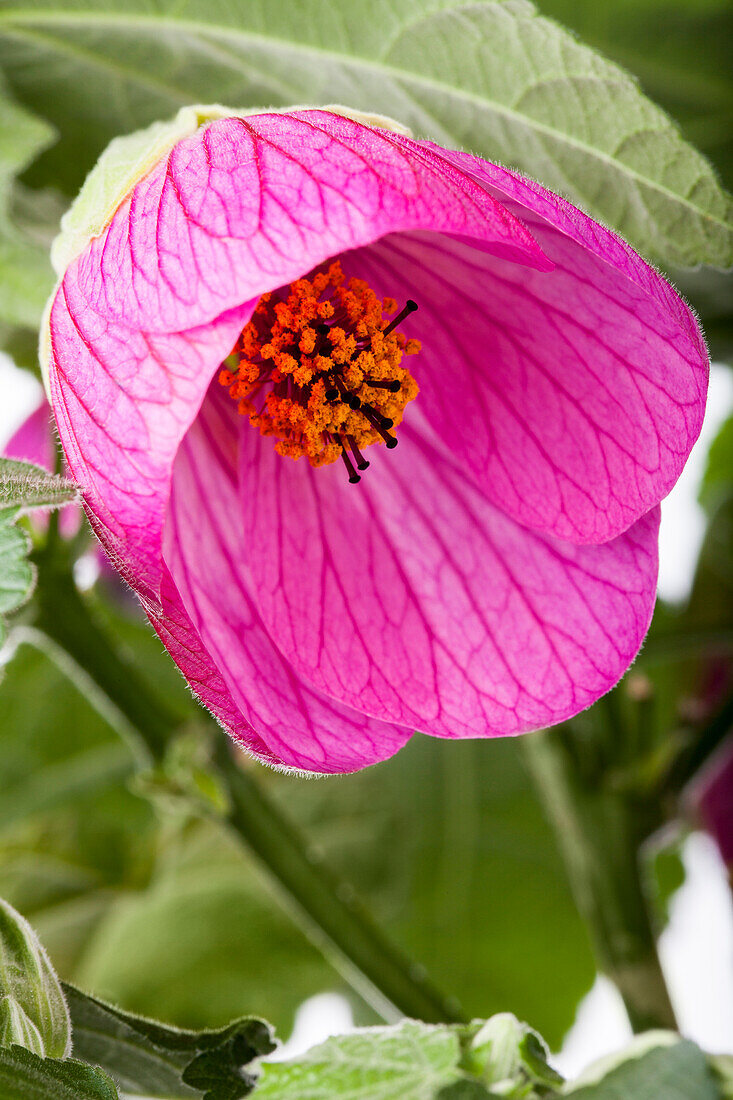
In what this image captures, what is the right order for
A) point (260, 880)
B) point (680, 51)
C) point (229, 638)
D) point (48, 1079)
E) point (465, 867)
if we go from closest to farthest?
point (48, 1079) < point (229, 638) < point (680, 51) < point (260, 880) < point (465, 867)

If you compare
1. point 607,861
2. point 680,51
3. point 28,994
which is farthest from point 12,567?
point 680,51

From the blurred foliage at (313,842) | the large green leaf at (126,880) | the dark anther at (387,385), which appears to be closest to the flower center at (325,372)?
the dark anther at (387,385)

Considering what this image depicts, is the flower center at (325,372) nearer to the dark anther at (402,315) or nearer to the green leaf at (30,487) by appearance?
the dark anther at (402,315)

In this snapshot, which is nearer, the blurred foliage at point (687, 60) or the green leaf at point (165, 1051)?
the green leaf at point (165, 1051)

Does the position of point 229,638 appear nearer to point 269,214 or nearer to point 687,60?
point 269,214

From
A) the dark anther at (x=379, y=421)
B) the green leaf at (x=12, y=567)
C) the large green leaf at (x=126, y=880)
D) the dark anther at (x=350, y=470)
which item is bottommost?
the large green leaf at (x=126, y=880)

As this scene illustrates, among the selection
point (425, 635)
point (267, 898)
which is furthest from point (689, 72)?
point (267, 898)
